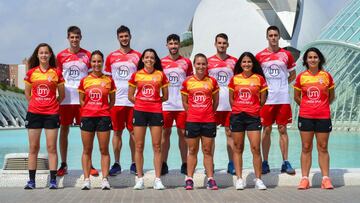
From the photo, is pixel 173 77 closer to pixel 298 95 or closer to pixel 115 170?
pixel 115 170

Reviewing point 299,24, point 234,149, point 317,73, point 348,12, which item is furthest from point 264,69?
point 299,24

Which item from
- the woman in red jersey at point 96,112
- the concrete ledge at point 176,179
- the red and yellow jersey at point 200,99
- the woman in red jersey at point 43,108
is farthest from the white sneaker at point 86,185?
the red and yellow jersey at point 200,99

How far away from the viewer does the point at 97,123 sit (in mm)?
7398

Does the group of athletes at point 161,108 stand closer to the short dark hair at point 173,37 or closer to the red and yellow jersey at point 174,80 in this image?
the red and yellow jersey at point 174,80

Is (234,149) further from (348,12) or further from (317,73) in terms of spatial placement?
(348,12)

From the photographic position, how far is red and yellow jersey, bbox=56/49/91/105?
7891 mm

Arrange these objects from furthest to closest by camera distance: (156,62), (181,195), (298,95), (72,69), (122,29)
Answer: (72,69), (122,29), (298,95), (156,62), (181,195)

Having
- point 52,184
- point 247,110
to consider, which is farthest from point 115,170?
point 247,110

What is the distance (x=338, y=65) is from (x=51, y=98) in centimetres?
2064

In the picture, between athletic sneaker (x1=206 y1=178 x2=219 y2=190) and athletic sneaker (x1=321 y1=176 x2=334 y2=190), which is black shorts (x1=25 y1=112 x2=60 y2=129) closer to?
athletic sneaker (x1=206 y1=178 x2=219 y2=190)

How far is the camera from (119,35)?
7824mm

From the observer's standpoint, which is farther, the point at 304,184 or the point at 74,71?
the point at 74,71

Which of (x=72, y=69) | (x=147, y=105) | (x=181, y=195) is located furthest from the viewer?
(x=72, y=69)

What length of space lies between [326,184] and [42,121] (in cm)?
365
